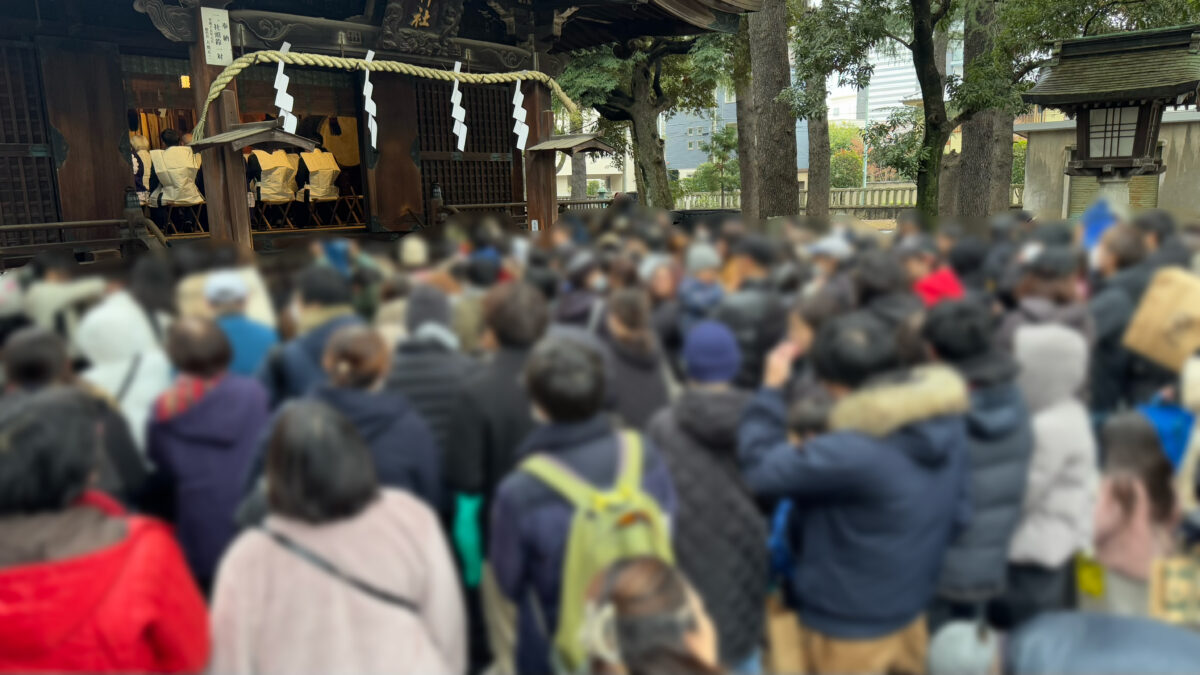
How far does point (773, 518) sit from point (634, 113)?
600 inches

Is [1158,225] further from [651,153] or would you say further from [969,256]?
[651,153]

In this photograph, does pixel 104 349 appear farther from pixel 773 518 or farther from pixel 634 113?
pixel 634 113

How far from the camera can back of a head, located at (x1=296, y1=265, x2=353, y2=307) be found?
9.86 ft

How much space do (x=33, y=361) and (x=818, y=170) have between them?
14.3 meters

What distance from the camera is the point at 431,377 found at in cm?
283

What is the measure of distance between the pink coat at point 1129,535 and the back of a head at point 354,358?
2511 mm

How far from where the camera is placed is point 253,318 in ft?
10.3

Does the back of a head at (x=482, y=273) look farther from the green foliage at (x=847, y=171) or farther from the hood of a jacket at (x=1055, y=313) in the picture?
the green foliage at (x=847, y=171)

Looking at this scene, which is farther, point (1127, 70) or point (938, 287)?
point (1127, 70)

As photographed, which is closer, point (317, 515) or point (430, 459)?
point (317, 515)

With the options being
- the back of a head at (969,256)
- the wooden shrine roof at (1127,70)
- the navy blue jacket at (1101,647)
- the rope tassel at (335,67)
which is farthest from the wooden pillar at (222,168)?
the wooden shrine roof at (1127,70)

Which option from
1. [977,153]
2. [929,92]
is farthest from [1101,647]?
[977,153]

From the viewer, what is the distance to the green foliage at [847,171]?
1724 inches

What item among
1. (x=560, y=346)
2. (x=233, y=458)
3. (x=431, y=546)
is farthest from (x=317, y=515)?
(x=233, y=458)
